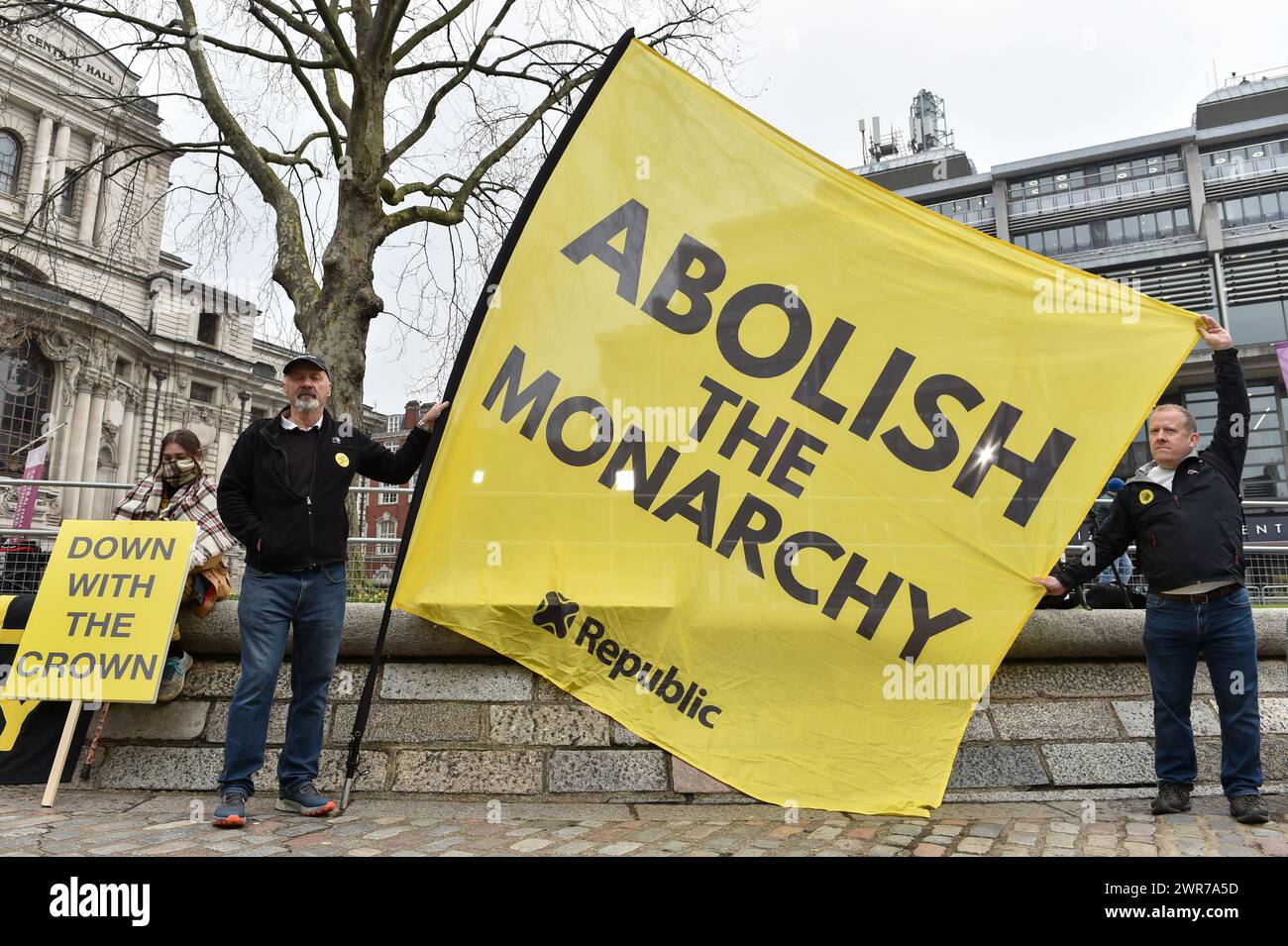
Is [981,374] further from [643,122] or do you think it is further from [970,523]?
[643,122]

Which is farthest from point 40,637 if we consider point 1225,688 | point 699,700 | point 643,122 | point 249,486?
point 1225,688

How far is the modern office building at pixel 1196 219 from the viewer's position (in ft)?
120

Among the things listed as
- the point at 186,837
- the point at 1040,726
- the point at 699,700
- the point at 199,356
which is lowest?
the point at 186,837

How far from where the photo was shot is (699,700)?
342 centimetres

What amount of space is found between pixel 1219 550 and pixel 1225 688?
0.69 meters

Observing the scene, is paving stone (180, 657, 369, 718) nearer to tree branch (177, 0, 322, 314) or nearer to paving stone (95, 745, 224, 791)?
paving stone (95, 745, 224, 791)

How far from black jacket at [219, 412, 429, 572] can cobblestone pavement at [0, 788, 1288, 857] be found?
128 centimetres

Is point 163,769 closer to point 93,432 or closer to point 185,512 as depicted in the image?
point 185,512

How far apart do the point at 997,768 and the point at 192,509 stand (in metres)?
5.01

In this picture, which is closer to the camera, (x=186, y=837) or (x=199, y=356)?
(x=186, y=837)

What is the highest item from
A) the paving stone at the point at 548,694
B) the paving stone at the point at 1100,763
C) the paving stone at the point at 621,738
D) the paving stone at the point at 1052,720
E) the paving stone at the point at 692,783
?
the paving stone at the point at 548,694

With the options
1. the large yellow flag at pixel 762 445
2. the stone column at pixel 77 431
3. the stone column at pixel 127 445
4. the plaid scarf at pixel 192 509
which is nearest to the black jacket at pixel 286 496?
the large yellow flag at pixel 762 445

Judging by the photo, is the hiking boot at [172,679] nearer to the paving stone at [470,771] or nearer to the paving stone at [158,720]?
the paving stone at [158,720]

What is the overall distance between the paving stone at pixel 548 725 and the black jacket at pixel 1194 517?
261cm
